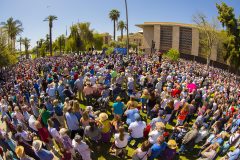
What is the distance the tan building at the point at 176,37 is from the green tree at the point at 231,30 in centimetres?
1240

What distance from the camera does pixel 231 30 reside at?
46719 millimetres

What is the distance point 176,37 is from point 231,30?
61.3 feet

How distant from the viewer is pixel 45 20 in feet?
203

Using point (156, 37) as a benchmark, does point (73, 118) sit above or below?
below

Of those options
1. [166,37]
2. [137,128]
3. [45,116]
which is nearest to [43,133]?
[45,116]

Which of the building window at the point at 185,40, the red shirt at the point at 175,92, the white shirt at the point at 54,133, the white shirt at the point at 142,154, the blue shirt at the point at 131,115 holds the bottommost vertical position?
the white shirt at the point at 142,154

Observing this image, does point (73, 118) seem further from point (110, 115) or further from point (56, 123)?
point (110, 115)

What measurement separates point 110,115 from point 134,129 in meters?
3.89

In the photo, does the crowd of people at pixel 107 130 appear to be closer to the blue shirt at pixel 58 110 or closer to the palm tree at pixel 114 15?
the blue shirt at pixel 58 110

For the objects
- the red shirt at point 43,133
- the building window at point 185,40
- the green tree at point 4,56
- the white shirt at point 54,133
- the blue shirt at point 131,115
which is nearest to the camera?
the white shirt at point 54,133

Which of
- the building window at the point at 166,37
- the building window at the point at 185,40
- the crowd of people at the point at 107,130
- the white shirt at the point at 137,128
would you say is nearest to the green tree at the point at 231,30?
the building window at the point at 185,40

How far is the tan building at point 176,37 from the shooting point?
6188cm

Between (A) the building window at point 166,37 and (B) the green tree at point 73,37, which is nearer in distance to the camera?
(A) the building window at point 166,37

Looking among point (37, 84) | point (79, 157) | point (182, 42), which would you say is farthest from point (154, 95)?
point (182, 42)
